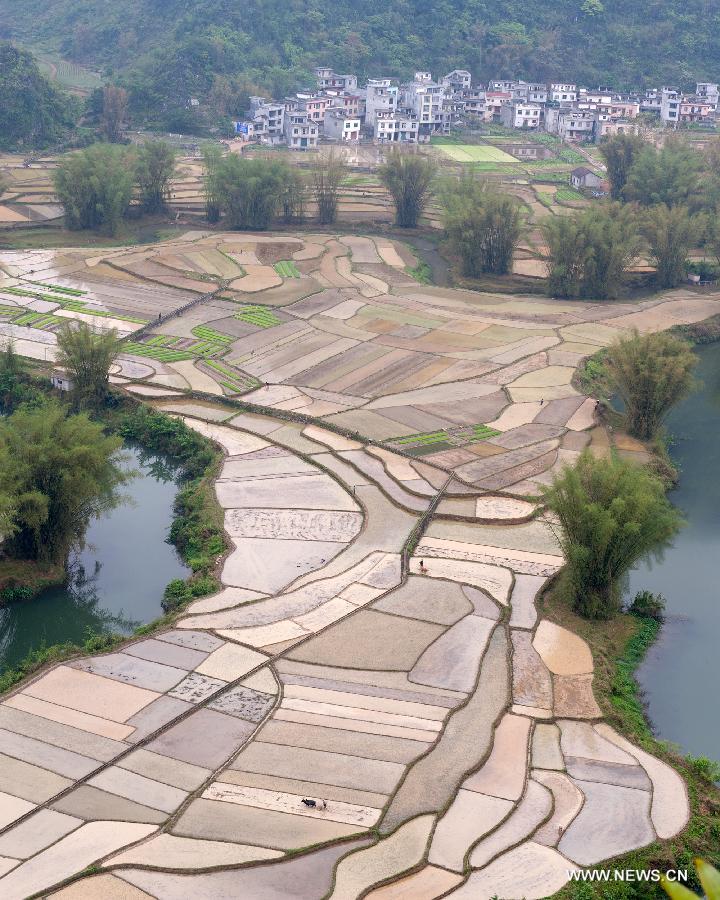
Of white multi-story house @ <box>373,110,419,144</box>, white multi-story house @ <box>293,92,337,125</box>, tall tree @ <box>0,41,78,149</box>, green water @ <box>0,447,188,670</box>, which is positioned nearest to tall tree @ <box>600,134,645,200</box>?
white multi-story house @ <box>373,110,419,144</box>

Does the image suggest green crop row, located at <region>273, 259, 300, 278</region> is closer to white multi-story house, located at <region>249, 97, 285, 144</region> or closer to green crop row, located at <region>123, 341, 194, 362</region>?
green crop row, located at <region>123, 341, 194, 362</region>

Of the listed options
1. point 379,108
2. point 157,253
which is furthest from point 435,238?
point 379,108

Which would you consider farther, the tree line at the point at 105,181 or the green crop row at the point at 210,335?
the tree line at the point at 105,181

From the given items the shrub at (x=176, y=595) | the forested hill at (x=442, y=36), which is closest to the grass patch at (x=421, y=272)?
the shrub at (x=176, y=595)

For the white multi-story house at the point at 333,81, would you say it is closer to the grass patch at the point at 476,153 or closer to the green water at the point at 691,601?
the grass patch at the point at 476,153

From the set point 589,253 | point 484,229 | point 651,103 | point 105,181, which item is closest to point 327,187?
point 484,229

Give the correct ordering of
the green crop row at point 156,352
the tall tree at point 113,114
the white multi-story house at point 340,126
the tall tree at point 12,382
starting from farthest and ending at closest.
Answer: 1. the white multi-story house at point 340,126
2. the tall tree at point 113,114
3. the green crop row at point 156,352
4. the tall tree at point 12,382
